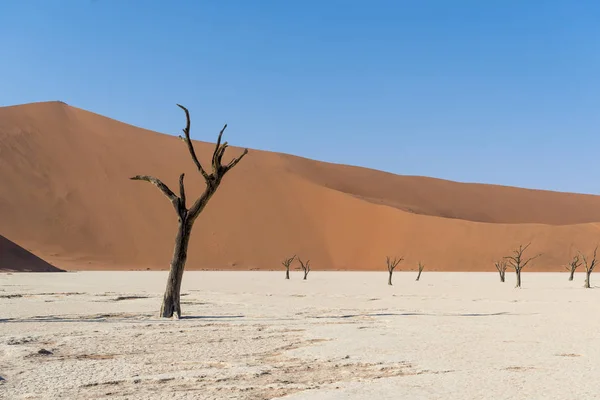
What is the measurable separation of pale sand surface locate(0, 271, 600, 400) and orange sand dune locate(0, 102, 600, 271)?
45466 millimetres

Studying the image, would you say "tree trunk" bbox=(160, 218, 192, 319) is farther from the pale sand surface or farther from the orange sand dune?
the orange sand dune

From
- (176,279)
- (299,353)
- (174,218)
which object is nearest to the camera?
(299,353)

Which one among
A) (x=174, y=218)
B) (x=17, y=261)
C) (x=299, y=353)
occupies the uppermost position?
(x=174, y=218)

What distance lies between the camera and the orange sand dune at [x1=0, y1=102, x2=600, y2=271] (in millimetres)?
64562

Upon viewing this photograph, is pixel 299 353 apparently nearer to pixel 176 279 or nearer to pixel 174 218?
pixel 176 279

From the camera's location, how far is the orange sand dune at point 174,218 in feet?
212

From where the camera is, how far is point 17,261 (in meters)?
43.9

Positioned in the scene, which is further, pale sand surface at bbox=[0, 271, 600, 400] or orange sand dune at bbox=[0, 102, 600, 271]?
Answer: orange sand dune at bbox=[0, 102, 600, 271]

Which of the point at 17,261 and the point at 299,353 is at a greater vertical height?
the point at 17,261

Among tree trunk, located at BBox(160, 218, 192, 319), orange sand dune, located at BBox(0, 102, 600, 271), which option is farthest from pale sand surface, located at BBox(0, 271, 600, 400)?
orange sand dune, located at BBox(0, 102, 600, 271)

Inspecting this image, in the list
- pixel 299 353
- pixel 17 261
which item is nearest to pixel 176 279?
pixel 299 353

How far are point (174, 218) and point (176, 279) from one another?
57.3m

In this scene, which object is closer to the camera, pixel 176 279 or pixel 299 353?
pixel 299 353

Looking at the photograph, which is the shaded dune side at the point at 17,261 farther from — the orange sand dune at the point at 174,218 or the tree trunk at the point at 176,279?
the tree trunk at the point at 176,279
